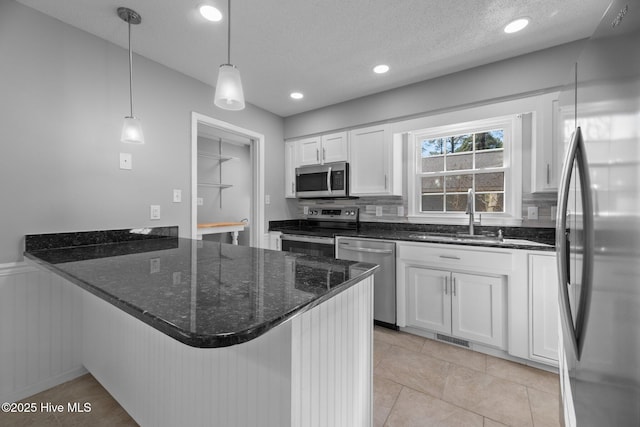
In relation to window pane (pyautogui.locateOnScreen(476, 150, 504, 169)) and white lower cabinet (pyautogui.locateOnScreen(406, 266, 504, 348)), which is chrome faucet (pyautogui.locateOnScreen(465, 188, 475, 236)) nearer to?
window pane (pyautogui.locateOnScreen(476, 150, 504, 169))

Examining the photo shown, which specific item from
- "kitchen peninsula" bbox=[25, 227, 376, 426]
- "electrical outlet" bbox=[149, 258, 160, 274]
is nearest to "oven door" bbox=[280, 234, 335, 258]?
"kitchen peninsula" bbox=[25, 227, 376, 426]

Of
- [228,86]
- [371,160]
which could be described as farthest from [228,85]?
[371,160]

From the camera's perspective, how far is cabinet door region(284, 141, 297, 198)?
11.9ft

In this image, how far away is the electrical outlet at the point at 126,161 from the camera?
2.08 metres

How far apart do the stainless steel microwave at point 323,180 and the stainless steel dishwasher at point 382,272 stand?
29.4 inches

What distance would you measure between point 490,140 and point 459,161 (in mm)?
Result: 318

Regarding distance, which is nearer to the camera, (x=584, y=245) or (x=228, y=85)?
(x=584, y=245)

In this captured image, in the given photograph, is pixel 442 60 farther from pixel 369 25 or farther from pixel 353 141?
pixel 353 141

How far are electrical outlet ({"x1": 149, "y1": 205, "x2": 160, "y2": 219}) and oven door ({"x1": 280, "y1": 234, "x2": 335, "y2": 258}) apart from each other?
1408 mm

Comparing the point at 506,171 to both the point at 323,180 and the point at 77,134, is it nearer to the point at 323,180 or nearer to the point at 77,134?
the point at 323,180

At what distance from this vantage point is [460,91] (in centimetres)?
249

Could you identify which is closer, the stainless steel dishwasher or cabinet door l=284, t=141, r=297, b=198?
the stainless steel dishwasher

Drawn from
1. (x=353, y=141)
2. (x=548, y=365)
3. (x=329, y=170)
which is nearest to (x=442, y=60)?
(x=353, y=141)

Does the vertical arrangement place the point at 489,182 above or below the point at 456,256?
above
